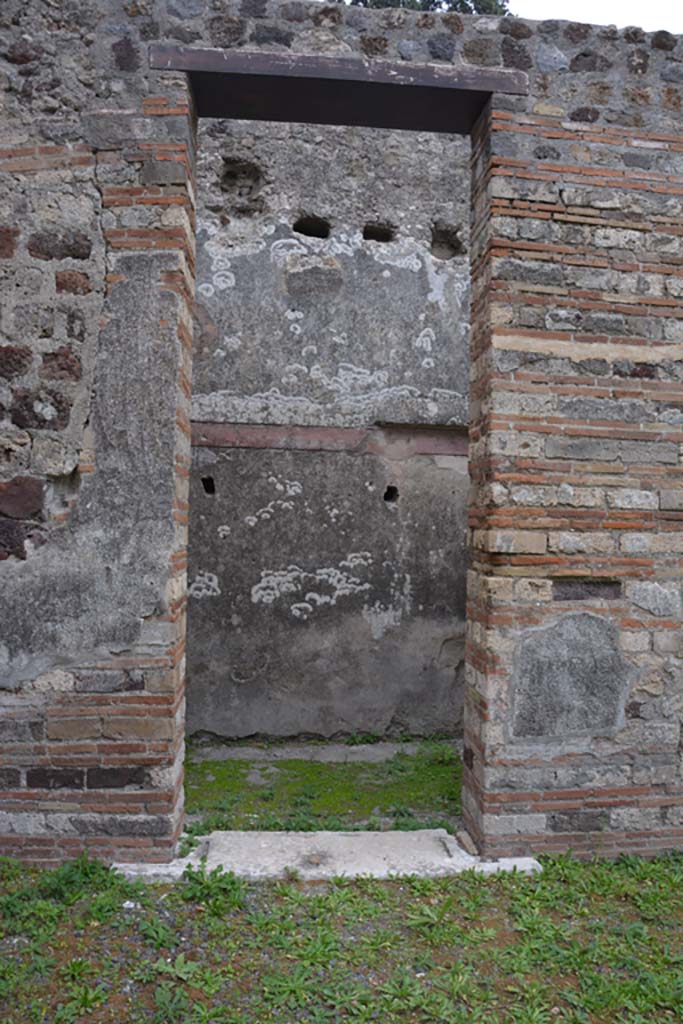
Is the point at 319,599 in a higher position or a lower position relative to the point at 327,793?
higher

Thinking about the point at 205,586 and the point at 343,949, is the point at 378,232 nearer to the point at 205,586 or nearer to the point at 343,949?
the point at 205,586

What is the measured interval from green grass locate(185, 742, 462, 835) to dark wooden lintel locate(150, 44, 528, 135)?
356 cm

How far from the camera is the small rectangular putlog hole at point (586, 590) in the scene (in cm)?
363

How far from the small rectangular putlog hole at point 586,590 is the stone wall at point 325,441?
3011 mm

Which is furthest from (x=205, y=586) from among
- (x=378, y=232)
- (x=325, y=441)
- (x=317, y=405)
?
(x=378, y=232)

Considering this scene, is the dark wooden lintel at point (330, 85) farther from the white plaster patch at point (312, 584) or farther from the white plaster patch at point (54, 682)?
the white plaster patch at point (312, 584)

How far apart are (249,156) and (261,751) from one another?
489 cm

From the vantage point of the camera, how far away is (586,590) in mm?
3658

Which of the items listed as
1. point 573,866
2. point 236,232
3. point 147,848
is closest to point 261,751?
point 147,848

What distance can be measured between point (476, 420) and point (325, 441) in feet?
9.00

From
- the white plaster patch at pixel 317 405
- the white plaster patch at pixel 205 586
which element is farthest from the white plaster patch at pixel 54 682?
the white plaster patch at pixel 317 405

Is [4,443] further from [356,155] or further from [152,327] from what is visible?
[356,155]

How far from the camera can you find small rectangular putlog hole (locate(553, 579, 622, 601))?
363 centimetres

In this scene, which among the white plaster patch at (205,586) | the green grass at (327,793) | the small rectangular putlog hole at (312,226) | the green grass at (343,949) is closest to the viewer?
the green grass at (343,949)
